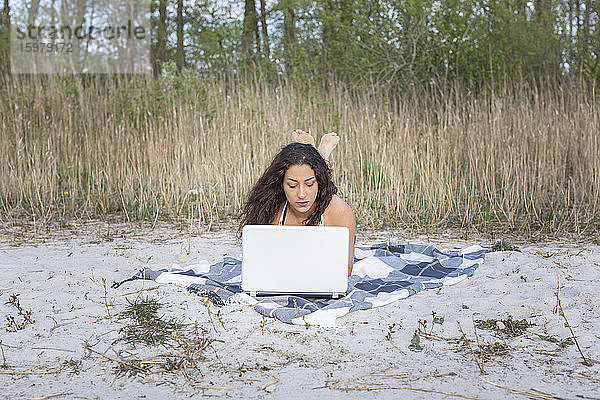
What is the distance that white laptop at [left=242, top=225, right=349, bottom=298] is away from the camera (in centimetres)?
A: 266

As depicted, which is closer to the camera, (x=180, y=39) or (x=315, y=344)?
(x=315, y=344)

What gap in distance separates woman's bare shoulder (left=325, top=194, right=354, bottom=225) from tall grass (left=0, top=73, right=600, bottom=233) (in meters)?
1.74

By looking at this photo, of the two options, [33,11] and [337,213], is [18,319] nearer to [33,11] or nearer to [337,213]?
[337,213]

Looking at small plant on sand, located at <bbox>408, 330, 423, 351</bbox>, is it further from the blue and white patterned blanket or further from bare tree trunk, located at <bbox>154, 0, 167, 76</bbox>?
bare tree trunk, located at <bbox>154, 0, 167, 76</bbox>

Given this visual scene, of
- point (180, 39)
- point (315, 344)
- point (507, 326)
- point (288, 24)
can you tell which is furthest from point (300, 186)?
point (180, 39)

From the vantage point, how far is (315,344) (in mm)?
2289

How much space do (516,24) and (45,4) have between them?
8621 millimetres

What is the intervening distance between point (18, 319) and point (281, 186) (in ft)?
4.40

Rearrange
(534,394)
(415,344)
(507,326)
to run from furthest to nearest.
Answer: (507,326) < (415,344) < (534,394)

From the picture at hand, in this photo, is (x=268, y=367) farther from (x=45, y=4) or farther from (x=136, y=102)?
(x=45, y=4)

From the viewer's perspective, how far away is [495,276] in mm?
3156

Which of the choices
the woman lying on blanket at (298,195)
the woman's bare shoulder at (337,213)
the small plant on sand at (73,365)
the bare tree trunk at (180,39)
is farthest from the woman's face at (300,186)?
the bare tree trunk at (180,39)

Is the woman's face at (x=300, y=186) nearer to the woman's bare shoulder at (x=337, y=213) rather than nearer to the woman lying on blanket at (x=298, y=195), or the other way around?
the woman lying on blanket at (x=298, y=195)

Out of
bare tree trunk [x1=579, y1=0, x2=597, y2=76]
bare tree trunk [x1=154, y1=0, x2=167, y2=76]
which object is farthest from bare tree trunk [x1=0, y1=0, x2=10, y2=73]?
bare tree trunk [x1=579, y1=0, x2=597, y2=76]
